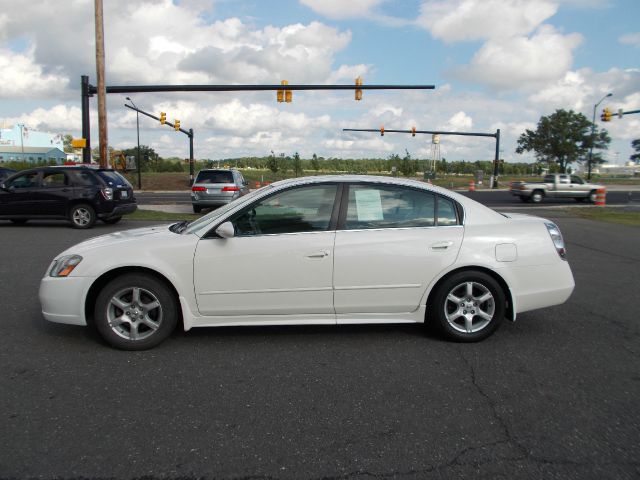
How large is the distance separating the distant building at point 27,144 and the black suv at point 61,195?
86093 mm

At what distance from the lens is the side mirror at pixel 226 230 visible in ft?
14.3

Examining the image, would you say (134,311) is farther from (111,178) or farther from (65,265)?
(111,178)

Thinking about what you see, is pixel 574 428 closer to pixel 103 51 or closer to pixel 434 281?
pixel 434 281

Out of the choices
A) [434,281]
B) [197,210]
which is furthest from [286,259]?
[197,210]

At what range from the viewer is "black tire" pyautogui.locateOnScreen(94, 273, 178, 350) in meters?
4.40

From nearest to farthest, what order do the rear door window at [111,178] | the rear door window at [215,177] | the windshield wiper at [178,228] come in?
1. the windshield wiper at [178,228]
2. the rear door window at [111,178]
3. the rear door window at [215,177]

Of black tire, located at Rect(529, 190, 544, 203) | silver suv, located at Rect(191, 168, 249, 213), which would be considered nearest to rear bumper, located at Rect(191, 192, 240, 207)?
silver suv, located at Rect(191, 168, 249, 213)

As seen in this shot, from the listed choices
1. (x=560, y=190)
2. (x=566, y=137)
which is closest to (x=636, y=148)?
(x=566, y=137)

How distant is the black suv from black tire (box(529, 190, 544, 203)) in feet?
80.5

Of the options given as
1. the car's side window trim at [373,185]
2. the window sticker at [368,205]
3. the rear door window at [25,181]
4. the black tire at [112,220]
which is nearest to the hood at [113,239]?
the car's side window trim at [373,185]

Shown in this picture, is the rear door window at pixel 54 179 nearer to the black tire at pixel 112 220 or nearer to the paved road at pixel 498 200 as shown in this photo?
the black tire at pixel 112 220

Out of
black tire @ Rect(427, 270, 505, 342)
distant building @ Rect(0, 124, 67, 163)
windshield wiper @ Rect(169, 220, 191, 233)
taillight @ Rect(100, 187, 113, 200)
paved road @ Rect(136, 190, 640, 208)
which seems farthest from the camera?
distant building @ Rect(0, 124, 67, 163)

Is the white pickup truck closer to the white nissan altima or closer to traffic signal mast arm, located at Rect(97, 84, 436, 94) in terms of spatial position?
traffic signal mast arm, located at Rect(97, 84, 436, 94)

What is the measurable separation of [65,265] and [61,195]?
10407 mm
